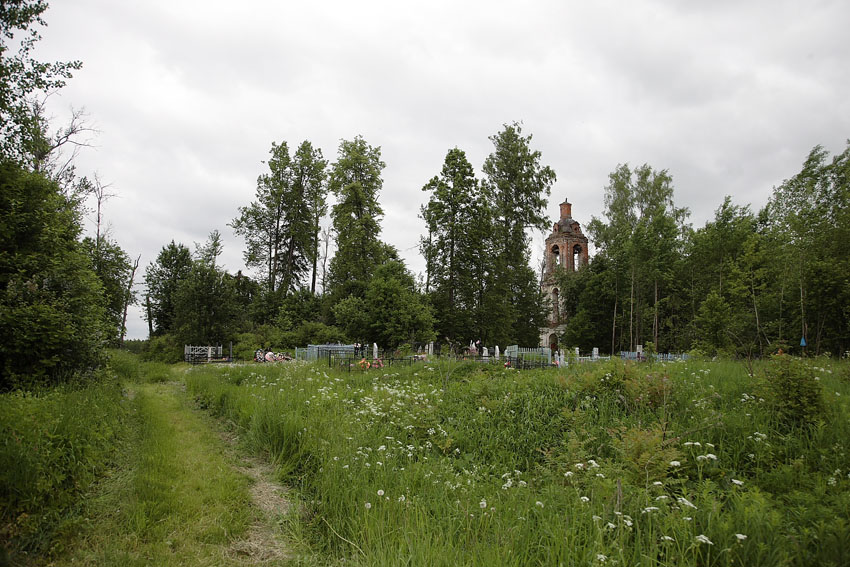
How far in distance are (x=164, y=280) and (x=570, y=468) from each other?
54352 millimetres

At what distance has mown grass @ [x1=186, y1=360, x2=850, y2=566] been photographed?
3061 mm

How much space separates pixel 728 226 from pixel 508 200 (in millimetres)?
17302

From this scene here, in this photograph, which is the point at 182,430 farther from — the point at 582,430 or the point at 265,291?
the point at 265,291

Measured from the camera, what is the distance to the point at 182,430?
7.91m

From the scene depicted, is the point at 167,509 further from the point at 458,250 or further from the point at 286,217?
the point at 286,217

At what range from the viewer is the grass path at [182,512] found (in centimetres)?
363

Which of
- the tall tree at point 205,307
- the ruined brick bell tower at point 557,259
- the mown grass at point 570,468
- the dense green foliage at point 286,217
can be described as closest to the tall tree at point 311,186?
the dense green foliage at point 286,217

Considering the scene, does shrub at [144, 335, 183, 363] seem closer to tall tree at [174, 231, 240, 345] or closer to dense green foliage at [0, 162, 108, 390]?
tall tree at [174, 231, 240, 345]

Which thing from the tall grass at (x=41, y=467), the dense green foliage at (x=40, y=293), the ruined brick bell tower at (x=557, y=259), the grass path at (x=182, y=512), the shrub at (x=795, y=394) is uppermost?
the ruined brick bell tower at (x=557, y=259)

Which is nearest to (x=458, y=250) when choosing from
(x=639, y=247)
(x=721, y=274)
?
(x=639, y=247)

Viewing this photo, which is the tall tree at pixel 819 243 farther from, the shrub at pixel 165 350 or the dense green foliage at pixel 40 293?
the shrub at pixel 165 350

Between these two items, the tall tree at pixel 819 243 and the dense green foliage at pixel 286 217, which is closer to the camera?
the tall tree at pixel 819 243

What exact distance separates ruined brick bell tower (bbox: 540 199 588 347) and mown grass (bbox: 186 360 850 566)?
38667 millimetres

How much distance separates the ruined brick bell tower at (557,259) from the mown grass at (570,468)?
127 feet
